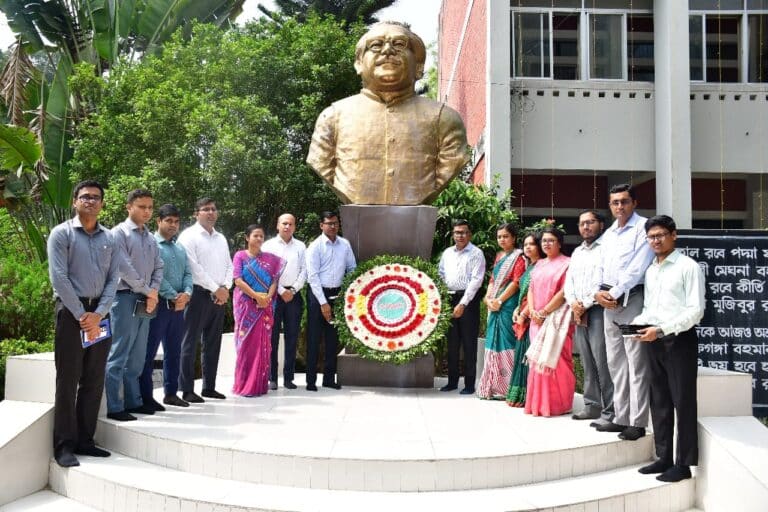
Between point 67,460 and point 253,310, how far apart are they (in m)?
2.06

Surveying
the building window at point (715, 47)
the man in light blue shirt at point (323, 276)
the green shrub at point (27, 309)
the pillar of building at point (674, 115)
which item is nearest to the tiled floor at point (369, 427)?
the man in light blue shirt at point (323, 276)

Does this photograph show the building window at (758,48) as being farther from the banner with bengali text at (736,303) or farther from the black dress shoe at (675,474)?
the black dress shoe at (675,474)

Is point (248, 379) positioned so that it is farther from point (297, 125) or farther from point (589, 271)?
point (297, 125)

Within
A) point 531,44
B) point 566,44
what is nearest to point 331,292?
point 531,44

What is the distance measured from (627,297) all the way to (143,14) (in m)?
13.0

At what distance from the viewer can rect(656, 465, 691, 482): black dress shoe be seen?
4160 millimetres

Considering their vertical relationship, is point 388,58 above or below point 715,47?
below

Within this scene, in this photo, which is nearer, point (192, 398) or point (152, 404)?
point (152, 404)

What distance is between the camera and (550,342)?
213 inches

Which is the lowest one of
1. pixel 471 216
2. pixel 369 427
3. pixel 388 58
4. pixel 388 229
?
pixel 369 427

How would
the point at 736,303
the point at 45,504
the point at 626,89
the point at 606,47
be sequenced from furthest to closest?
the point at 606,47 → the point at 626,89 → the point at 736,303 → the point at 45,504

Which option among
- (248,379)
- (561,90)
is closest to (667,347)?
(248,379)

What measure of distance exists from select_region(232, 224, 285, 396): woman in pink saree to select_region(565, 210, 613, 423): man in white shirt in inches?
98.9

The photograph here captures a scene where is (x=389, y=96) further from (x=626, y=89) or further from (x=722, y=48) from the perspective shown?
(x=722, y=48)
